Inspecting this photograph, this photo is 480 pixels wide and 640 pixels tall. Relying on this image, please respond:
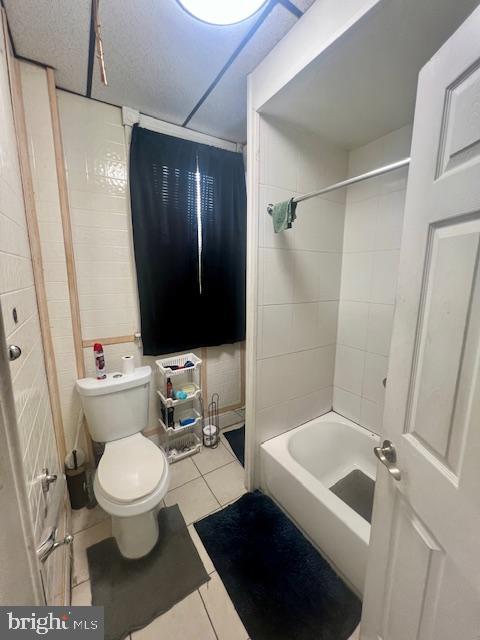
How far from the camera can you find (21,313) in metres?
0.92

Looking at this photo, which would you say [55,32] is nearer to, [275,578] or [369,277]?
[369,277]

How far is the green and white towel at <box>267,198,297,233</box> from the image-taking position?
1.29m

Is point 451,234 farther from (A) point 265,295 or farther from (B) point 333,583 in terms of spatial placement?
(B) point 333,583

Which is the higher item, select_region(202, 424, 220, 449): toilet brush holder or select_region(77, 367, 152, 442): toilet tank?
select_region(77, 367, 152, 442): toilet tank

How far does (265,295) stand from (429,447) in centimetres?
101

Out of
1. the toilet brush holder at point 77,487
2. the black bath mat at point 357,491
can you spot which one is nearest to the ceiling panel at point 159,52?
the toilet brush holder at point 77,487

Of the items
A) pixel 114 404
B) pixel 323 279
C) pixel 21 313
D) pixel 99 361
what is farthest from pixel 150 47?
pixel 114 404

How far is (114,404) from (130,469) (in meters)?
0.39

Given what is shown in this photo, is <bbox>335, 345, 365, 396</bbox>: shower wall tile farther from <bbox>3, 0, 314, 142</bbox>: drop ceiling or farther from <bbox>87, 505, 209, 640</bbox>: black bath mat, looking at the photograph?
<bbox>3, 0, 314, 142</bbox>: drop ceiling

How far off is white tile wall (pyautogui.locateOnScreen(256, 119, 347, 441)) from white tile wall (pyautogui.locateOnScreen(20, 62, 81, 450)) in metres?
1.17

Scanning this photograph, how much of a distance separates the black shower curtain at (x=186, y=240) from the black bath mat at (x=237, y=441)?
0.85 meters

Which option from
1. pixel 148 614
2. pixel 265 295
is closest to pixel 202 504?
pixel 148 614

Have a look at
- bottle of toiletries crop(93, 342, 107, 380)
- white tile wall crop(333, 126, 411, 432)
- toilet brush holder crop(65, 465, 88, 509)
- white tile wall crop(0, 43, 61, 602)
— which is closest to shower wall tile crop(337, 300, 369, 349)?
white tile wall crop(333, 126, 411, 432)

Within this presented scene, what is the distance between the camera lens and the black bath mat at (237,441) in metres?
1.99
